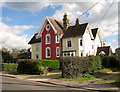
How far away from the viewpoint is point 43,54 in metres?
33.6

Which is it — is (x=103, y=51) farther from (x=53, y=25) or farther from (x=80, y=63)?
(x=80, y=63)

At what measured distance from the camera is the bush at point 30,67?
18938 millimetres

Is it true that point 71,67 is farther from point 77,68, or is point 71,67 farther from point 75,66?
point 77,68

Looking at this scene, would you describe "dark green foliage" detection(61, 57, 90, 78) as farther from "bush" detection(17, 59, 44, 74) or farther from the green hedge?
"bush" detection(17, 59, 44, 74)

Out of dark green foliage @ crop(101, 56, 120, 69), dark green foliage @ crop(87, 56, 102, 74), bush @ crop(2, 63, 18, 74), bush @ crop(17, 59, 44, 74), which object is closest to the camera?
dark green foliage @ crop(87, 56, 102, 74)

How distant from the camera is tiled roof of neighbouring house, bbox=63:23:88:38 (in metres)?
29.1

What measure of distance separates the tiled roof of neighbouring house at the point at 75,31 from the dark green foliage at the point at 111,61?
23.1 ft

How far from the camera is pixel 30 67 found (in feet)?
64.8

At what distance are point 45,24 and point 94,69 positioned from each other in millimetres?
18440

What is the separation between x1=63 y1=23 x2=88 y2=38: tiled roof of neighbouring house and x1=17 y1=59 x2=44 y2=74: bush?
12.7 metres

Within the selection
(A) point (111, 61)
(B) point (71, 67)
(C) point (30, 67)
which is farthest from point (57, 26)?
(B) point (71, 67)

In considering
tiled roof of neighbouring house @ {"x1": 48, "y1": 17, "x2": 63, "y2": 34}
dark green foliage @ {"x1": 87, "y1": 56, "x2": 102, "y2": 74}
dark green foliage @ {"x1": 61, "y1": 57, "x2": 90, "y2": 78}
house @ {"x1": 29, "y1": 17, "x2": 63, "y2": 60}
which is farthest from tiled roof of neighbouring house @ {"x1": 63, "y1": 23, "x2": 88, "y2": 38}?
dark green foliage @ {"x1": 61, "y1": 57, "x2": 90, "y2": 78}

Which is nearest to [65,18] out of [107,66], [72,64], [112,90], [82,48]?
[82,48]

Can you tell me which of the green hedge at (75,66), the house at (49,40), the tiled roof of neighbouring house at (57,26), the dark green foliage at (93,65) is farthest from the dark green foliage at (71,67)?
the tiled roof of neighbouring house at (57,26)
